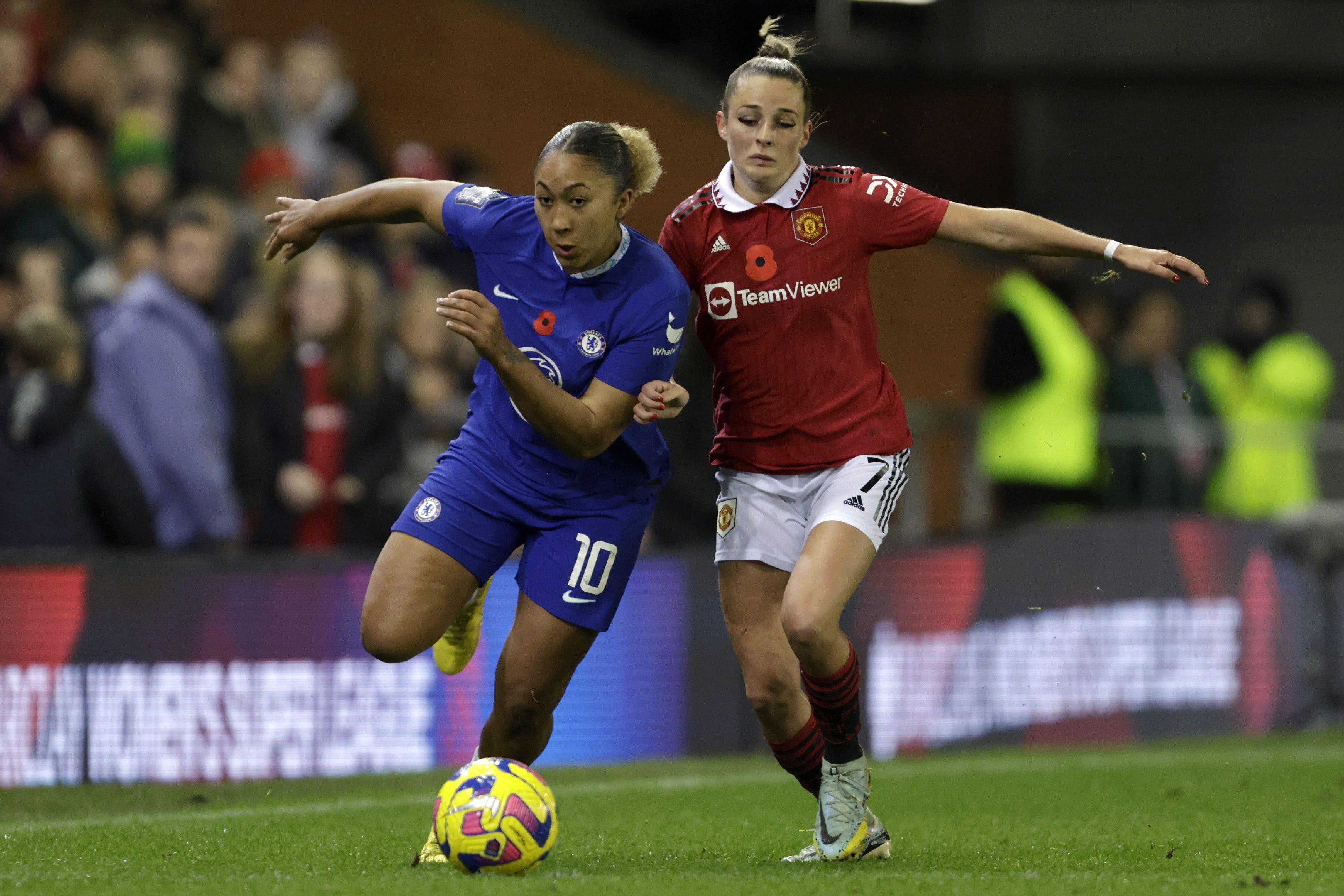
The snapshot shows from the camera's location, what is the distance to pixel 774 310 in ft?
19.1

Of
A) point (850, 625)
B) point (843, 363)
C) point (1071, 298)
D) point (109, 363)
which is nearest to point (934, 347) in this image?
point (1071, 298)

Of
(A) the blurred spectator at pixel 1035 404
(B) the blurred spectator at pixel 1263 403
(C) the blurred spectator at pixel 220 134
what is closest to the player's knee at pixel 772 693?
(A) the blurred spectator at pixel 1035 404

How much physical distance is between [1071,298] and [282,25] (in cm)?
719

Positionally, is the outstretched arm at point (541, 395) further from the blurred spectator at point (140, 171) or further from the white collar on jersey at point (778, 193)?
the blurred spectator at point (140, 171)

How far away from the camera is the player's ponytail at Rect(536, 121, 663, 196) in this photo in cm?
546

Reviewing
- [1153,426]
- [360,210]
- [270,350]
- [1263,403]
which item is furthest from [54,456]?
[1263,403]

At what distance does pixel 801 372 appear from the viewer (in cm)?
586

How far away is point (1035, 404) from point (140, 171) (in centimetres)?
540

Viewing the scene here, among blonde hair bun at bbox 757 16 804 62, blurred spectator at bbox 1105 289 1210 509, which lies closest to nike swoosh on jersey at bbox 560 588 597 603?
blonde hair bun at bbox 757 16 804 62

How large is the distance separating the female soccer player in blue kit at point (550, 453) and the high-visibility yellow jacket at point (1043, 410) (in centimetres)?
502

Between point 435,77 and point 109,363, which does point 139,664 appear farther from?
point 435,77

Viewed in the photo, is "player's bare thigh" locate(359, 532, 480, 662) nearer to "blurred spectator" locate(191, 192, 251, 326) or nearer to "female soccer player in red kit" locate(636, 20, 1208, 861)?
"female soccer player in red kit" locate(636, 20, 1208, 861)

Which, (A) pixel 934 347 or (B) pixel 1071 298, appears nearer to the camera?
(B) pixel 1071 298

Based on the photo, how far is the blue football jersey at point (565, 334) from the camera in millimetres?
5609
